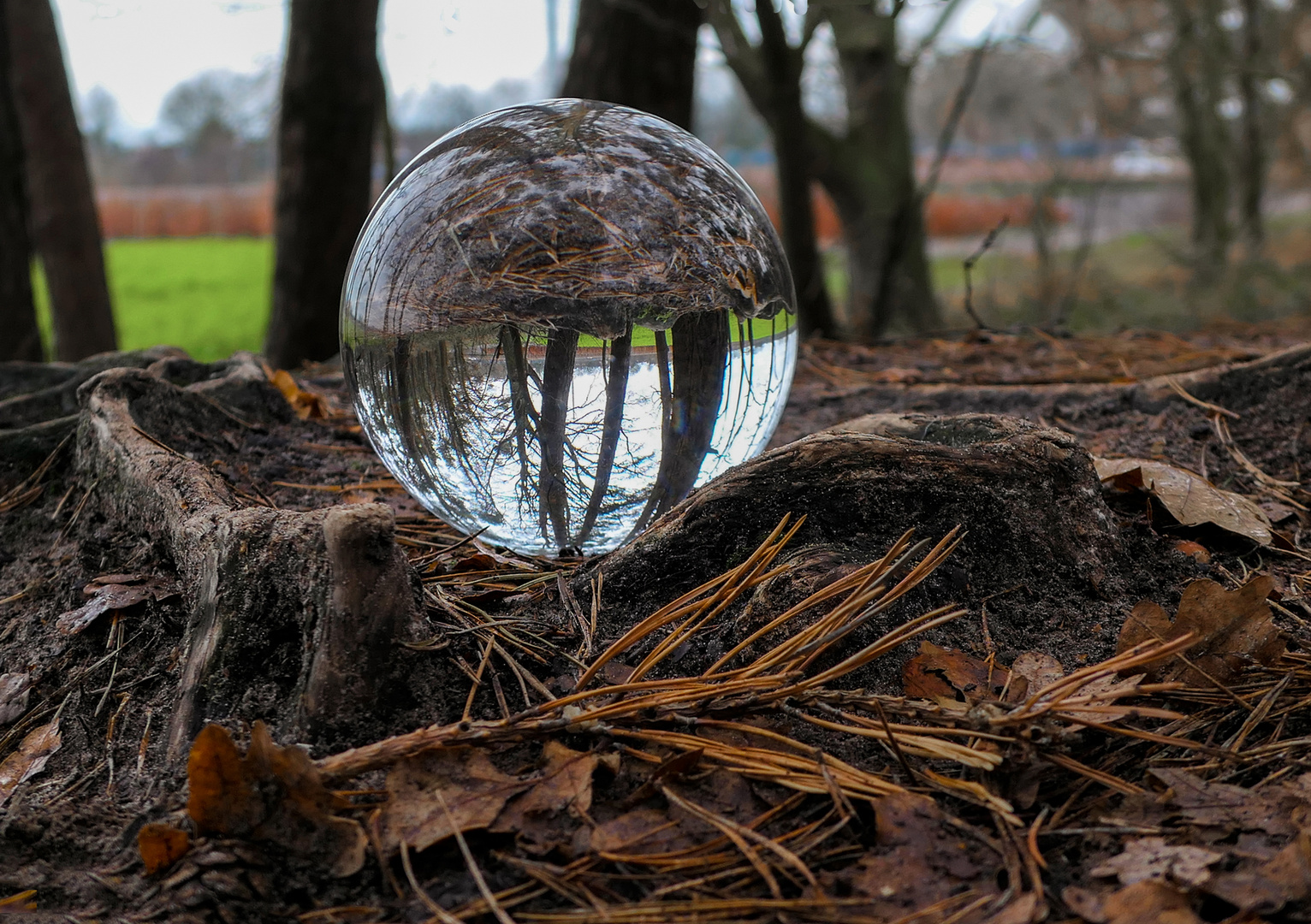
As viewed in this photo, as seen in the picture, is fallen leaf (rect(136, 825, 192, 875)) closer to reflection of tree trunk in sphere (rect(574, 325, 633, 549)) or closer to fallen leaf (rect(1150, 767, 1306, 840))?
reflection of tree trunk in sphere (rect(574, 325, 633, 549))

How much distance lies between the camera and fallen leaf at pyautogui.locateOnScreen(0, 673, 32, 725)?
1.64 meters

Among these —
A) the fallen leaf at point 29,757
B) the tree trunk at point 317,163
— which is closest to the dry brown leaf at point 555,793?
the fallen leaf at point 29,757

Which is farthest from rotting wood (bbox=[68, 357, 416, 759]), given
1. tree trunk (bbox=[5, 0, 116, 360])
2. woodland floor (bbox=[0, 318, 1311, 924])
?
tree trunk (bbox=[5, 0, 116, 360])

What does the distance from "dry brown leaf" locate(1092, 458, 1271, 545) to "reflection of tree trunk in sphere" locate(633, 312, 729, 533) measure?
841 millimetres

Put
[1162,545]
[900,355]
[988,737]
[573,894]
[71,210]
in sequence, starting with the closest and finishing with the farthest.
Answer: [573,894]
[988,737]
[1162,545]
[900,355]
[71,210]

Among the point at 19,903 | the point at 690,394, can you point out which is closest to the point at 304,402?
the point at 690,394

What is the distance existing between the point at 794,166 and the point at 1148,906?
587cm

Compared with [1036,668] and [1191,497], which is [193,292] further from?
[1036,668]

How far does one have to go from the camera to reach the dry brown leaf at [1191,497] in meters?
1.95

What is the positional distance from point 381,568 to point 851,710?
738mm

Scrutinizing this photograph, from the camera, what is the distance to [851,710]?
1409 mm

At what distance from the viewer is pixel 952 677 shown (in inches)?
57.8

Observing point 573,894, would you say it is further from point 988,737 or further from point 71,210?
point 71,210

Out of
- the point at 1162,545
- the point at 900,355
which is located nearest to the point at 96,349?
the point at 900,355
